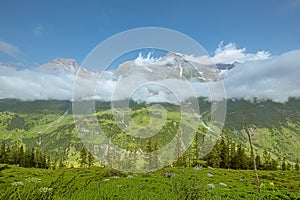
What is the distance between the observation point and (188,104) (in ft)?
32.6

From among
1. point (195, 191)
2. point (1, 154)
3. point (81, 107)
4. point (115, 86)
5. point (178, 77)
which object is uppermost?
point (178, 77)

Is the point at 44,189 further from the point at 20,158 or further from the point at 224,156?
the point at 20,158

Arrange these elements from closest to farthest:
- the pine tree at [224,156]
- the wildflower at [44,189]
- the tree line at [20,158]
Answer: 1. the wildflower at [44,189]
2. the pine tree at [224,156]
3. the tree line at [20,158]

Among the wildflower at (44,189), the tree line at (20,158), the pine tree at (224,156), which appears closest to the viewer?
the wildflower at (44,189)

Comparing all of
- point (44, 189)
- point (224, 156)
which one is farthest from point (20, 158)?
point (44, 189)

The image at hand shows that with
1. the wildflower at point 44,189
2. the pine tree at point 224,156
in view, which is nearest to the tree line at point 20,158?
the pine tree at point 224,156

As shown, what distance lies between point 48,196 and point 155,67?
10583 mm

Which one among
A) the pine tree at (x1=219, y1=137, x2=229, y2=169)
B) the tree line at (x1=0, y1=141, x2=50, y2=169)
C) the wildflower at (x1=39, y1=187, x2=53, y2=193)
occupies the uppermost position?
the wildflower at (x1=39, y1=187, x2=53, y2=193)

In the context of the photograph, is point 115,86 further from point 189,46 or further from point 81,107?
point 189,46

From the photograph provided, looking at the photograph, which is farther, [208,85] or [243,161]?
[243,161]

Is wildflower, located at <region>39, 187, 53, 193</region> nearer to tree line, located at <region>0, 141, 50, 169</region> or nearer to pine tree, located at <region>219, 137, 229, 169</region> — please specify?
pine tree, located at <region>219, 137, 229, 169</region>

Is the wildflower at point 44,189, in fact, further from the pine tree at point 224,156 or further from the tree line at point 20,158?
the tree line at point 20,158

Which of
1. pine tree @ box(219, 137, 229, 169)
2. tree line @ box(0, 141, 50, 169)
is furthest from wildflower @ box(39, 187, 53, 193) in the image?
tree line @ box(0, 141, 50, 169)

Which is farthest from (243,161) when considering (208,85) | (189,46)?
(189,46)
